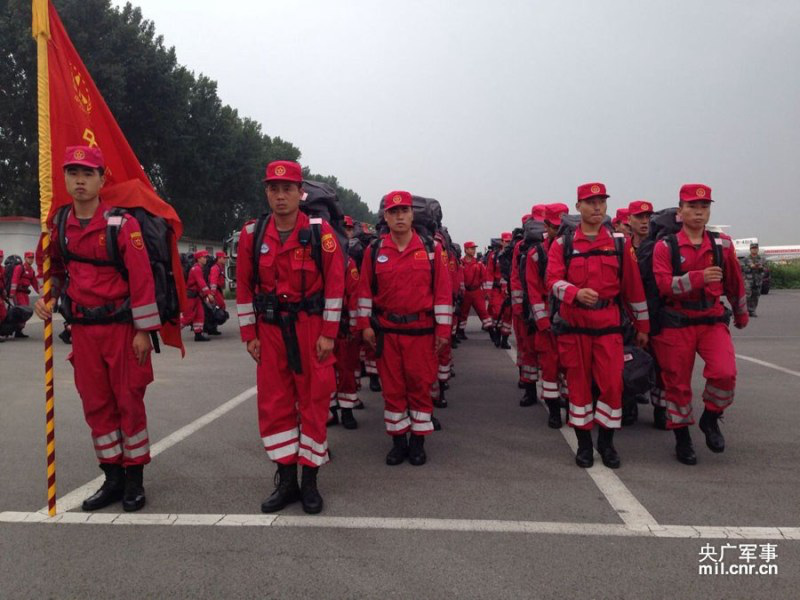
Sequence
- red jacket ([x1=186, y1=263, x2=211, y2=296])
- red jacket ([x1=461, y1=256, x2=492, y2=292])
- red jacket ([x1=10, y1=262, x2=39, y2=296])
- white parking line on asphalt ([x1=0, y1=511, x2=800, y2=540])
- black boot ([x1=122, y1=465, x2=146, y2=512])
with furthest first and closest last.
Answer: red jacket ([x1=10, y1=262, x2=39, y2=296]) → red jacket ([x1=186, y1=263, x2=211, y2=296]) → red jacket ([x1=461, y1=256, x2=492, y2=292]) → black boot ([x1=122, y1=465, x2=146, y2=512]) → white parking line on asphalt ([x1=0, y1=511, x2=800, y2=540])

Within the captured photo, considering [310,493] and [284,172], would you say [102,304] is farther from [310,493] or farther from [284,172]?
[310,493]

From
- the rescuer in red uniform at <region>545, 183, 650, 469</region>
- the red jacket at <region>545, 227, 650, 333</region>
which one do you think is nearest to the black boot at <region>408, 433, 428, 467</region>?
the rescuer in red uniform at <region>545, 183, 650, 469</region>

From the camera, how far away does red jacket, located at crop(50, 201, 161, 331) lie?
3.66 meters

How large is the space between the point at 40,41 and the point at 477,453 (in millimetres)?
4141

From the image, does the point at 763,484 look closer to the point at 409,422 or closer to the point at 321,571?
the point at 409,422

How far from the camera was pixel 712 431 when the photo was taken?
4.90m

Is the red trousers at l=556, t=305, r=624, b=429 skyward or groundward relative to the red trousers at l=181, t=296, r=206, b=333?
skyward

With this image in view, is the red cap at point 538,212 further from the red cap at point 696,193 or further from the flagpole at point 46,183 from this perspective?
the flagpole at point 46,183

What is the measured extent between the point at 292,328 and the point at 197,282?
9.82 m

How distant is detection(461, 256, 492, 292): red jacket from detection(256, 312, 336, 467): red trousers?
9.01m

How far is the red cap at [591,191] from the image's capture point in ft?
15.2

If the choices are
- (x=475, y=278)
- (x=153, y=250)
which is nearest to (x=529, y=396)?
(x=153, y=250)

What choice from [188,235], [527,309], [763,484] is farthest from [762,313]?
[188,235]

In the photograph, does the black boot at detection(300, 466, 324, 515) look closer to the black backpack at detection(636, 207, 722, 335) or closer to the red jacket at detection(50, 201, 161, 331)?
the red jacket at detection(50, 201, 161, 331)
